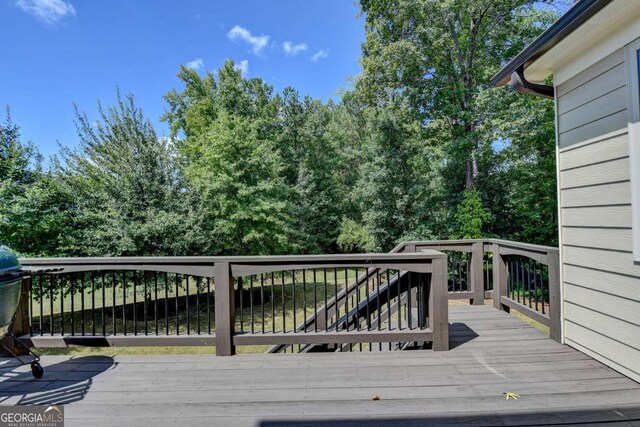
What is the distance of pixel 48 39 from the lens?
8477 mm

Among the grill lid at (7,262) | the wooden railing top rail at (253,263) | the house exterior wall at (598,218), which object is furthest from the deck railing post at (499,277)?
the grill lid at (7,262)

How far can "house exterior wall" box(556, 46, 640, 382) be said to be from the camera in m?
2.22

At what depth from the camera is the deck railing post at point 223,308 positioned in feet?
8.96

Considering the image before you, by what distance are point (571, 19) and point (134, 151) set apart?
377 inches

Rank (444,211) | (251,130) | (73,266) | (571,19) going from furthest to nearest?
(251,130) < (444,211) < (73,266) < (571,19)

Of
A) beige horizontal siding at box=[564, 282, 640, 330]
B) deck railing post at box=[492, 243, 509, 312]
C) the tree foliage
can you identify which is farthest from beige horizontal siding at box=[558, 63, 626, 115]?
the tree foliage

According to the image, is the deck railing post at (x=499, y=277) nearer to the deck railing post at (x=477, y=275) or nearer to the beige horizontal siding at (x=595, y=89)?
the deck railing post at (x=477, y=275)

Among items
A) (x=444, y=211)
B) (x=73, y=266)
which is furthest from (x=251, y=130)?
(x=73, y=266)

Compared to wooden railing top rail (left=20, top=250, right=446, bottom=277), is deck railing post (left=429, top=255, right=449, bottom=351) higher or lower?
lower

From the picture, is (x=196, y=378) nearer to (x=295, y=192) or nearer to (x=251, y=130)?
(x=251, y=130)

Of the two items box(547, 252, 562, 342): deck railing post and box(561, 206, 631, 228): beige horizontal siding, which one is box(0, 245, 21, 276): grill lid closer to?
box(561, 206, 631, 228): beige horizontal siding

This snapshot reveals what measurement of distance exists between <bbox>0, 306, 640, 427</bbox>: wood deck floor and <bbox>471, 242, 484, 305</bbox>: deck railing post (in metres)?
1.49

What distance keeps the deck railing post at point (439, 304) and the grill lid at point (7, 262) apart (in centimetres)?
323

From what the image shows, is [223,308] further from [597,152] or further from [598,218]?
[597,152]
